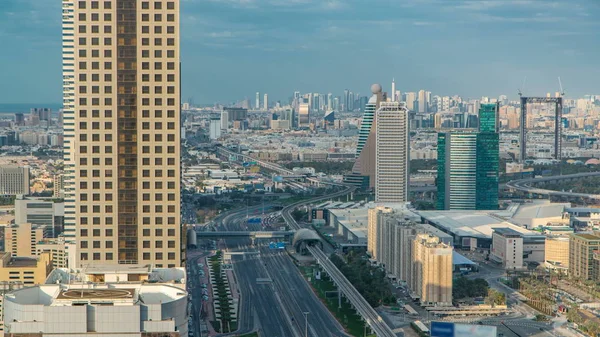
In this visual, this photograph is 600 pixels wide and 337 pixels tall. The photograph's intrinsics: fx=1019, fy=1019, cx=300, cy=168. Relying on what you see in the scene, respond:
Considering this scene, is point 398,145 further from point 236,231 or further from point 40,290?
point 40,290

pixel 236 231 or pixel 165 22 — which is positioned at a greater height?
pixel 165 22

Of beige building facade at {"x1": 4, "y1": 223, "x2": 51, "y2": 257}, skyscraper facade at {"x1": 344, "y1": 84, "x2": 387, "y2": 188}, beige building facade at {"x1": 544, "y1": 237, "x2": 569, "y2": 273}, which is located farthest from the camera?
skyscraper facade at {"x1": 344, "y1": 84, "x2": 387, "y2": 188}

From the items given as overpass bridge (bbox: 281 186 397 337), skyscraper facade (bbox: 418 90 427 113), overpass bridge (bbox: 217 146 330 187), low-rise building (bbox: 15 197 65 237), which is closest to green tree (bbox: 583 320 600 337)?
overpass bridge (bbox: 281 186 397 337)

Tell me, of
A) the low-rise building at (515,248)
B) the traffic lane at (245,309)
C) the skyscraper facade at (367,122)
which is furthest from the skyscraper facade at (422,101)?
the traffic lane at (245,309)

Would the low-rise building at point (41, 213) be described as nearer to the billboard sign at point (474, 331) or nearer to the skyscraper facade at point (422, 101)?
the billboard sign at point (474, 331)

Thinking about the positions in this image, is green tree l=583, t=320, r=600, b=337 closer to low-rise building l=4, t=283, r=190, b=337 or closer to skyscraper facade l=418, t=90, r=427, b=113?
low-rise building l=4, t=283, r=190, b=337

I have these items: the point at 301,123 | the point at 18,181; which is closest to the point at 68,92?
the point at 18,181

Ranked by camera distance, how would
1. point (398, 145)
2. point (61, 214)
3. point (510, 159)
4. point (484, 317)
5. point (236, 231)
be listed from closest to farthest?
1. point (484, 317)
2. point (61, 214)
3. point (236, 231)
4. point (398, 145)
5. point (510, 159)
